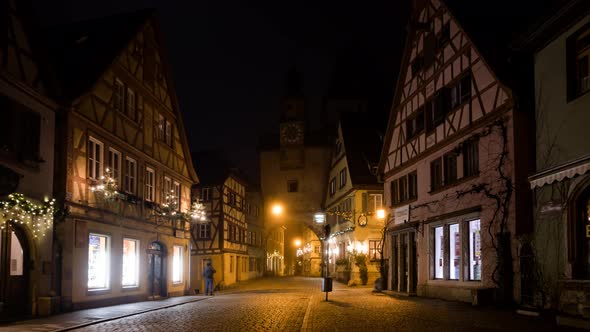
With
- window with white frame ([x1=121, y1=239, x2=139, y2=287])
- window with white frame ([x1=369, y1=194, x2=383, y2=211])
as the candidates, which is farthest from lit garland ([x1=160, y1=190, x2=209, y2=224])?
window with white frame ([x1=369, y1=194, x2=383, y2=211])

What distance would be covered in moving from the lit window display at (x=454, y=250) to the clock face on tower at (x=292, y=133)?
1586 inches

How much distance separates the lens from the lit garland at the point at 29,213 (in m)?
16.9

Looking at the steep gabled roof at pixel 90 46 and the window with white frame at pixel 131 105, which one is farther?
the window with white frame at pixel 131 105

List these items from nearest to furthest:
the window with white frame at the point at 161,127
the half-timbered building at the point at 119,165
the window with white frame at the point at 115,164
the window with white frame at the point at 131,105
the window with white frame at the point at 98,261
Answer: the half-timbered building at the point at 119,165, the window with white frame at the point at 98,261, the window with white frame at the point at 115,164, the window with white frame at the point at 131,105, the window with white frame at the point at 161,127

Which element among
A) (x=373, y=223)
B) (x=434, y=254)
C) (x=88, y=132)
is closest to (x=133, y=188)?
(x=88, y=132)

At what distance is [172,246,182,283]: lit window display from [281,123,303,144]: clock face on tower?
106 ft

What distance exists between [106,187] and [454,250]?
12.8m

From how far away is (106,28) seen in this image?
26.7 meters

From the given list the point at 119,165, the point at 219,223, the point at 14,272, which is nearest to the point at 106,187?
the point at 119,165

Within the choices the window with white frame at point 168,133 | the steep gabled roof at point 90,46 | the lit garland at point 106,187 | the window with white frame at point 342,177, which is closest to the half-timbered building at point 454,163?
the window with white frame at point 168,133

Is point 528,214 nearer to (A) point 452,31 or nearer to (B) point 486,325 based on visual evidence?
(B) point 486,325

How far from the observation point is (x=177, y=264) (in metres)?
32.7

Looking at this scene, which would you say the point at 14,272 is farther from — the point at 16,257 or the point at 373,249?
the point at 373,249

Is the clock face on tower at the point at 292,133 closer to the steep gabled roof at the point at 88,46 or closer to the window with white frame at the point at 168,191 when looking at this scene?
the window with white frame at the point at 168,191
